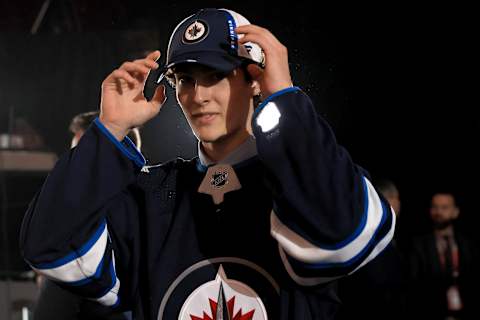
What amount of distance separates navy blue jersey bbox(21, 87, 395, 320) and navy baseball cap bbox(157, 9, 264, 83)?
108 millimetres

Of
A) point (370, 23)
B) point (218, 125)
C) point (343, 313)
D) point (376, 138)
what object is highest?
point (370, 23)

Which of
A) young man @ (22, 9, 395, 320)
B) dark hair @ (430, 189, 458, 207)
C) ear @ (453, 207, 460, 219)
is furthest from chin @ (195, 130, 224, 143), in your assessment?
ear @ (453, 207, 460, 219)

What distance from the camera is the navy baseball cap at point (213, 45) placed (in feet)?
3.28

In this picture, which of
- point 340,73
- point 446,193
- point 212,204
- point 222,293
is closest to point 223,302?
point 222,293

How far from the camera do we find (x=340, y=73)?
1316mm

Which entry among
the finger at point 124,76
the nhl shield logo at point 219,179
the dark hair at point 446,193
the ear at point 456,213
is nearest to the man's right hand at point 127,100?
the finger at point 124,76

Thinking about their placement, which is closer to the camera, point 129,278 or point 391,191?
point 129,278

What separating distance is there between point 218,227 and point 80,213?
0.18 m

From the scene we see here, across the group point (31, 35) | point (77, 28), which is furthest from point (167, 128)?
point (31, 35)

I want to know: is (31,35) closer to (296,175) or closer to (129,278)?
(129,278)

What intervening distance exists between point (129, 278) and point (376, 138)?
697 millimetres

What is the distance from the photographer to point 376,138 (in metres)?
1.58

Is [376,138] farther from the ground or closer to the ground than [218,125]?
farther from the ground

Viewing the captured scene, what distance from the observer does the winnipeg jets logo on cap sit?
1.03 m
